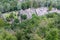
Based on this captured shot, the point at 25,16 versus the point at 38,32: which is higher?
the point at 38,32

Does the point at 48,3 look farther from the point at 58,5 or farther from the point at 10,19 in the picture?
the point at 10,19

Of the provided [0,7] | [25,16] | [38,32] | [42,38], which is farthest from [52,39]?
[0,7]

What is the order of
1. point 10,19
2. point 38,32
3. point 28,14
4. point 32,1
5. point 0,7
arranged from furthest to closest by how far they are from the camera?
point 32,1 → point 0,7 → point 28,14 → point 10,19 → point 38,32

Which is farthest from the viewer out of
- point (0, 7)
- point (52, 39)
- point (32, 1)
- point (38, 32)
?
point (32, 1)

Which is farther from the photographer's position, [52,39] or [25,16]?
[25,16]

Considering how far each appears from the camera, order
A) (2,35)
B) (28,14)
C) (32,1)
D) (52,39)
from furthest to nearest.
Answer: (32,1), (28,14), (2,35), (52,39)

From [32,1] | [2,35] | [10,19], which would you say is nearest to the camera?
[2,35]

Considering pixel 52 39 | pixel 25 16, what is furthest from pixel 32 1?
pixel 52 39

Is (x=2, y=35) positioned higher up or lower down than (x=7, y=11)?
higher up

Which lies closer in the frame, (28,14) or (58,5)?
(28,14)
